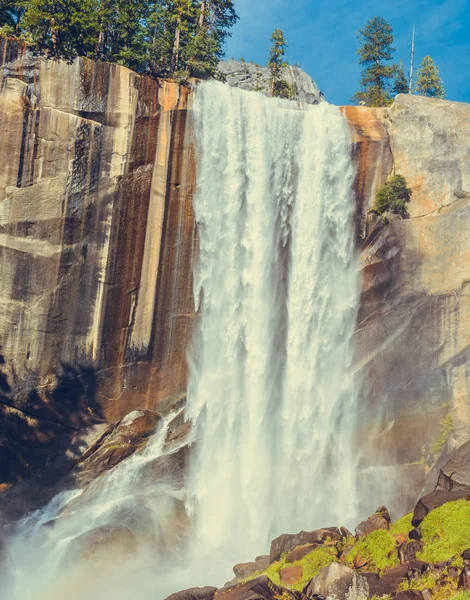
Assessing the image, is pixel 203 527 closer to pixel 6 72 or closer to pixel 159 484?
pixel 159 484

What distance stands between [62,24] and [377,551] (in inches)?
1119

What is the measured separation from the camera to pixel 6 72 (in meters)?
30.1

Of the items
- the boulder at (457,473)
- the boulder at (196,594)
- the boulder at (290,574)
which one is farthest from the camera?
the boulder at (457,473)

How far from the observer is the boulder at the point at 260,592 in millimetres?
18484

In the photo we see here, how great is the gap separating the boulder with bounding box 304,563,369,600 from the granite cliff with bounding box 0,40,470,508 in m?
12.7

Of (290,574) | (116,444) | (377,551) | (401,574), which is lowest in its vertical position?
(290,574)

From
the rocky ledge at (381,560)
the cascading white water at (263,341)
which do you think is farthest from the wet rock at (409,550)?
the cascading white water at (263,341)

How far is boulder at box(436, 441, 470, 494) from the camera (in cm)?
2255

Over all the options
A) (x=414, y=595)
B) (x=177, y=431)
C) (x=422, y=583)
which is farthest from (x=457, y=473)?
(x=177, y=431)

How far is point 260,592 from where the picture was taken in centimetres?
1884

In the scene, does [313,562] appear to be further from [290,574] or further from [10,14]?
[10,14]

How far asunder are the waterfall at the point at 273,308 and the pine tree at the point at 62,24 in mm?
7334

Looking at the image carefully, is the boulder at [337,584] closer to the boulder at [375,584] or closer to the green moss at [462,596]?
the boulder at [375,584]

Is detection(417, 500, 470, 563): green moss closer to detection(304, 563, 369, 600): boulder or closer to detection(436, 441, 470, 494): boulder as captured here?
detection(436, 441, 470, 494): boulder
